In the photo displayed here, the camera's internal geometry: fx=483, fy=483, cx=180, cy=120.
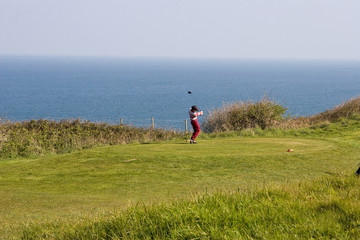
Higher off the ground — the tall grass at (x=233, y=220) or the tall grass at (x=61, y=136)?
the tall grass at (x=233, y=220)

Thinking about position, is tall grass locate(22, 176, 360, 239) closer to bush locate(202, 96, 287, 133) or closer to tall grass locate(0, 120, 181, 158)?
tall grass locate(0, 120, 181, 158)

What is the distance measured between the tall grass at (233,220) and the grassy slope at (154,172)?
8.45 feet

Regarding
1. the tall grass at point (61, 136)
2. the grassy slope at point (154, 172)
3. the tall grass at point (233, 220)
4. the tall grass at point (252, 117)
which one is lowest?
the tall grass at point (61, 136)

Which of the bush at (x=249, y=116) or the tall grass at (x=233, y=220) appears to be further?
the bush at (x=249, y=116)

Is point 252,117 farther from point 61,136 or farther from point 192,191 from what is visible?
point 192,191

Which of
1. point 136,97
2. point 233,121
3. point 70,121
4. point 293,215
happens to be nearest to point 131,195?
point 293,215

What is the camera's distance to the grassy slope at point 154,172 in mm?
10727

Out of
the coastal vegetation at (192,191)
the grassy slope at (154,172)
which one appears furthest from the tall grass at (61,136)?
the grassy slope at (154,172)

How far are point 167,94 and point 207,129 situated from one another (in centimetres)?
9696

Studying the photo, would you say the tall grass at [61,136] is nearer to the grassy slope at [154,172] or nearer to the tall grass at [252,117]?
the tall grass at [252,117]

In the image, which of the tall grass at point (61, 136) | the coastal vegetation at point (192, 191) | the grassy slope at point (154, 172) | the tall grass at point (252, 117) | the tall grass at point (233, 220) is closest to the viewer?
the tall grass at point (233, 220)

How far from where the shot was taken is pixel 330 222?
6090 mm

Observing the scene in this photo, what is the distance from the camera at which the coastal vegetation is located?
6.17 metres

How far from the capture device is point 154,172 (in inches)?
543
